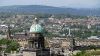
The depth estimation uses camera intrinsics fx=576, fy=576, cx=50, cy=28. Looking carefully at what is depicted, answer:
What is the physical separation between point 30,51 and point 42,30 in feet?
4.14

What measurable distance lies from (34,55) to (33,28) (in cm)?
148

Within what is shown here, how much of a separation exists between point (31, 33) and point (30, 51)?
1.04m

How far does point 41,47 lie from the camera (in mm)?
28719

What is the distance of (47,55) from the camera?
2955cm

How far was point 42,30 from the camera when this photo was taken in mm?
28750

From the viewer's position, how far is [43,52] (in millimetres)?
29078

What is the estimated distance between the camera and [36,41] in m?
28.6

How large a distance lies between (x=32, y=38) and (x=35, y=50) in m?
0.68

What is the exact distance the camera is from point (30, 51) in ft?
95.3

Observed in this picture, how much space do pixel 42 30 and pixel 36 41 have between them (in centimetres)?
64

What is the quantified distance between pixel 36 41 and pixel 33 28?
667mm

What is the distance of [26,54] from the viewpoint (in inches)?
1154

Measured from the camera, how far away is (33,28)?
2852 cm

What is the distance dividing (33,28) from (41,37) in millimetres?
606
